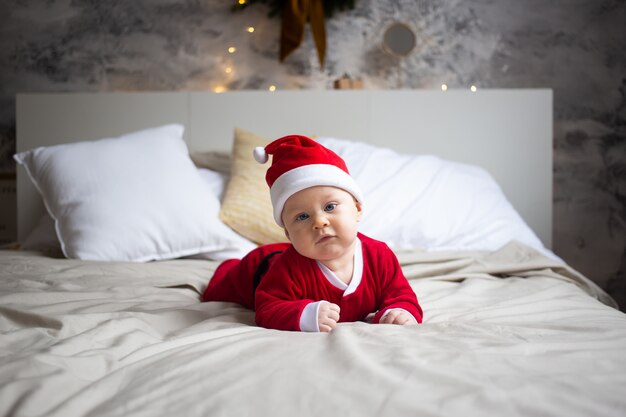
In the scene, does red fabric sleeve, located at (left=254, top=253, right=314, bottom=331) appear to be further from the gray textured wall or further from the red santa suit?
the gray textured wall

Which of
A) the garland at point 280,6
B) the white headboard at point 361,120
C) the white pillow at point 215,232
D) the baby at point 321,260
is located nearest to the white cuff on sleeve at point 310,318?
the baby at point 321,260

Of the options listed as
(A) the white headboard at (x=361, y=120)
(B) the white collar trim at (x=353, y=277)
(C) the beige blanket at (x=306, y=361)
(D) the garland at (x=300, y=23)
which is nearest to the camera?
(C) the beige blanket at (x=306, y=361)

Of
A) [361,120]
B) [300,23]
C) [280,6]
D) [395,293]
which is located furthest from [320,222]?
[280,6]

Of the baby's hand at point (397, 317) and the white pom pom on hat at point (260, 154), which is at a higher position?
the white pom pom on hat at point (260, 154)

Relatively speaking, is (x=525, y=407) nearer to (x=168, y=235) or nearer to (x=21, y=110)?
(x=168, y=235)

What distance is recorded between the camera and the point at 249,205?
78.6 inches

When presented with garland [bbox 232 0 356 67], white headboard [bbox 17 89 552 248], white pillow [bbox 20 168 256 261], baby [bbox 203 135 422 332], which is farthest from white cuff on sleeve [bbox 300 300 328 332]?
garland [bbox 232 0 356 67]

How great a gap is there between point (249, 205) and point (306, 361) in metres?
1.22

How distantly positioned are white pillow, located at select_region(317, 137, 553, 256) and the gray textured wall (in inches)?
29.6

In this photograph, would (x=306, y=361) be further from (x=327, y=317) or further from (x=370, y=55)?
(x=370, y=55)

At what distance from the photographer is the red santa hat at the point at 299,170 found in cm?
108

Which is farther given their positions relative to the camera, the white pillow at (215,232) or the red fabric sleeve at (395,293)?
the white pillow at (215,232)

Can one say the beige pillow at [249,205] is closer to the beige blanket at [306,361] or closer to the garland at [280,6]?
the beige blanket at [306,361]

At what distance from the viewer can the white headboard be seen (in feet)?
8.59
